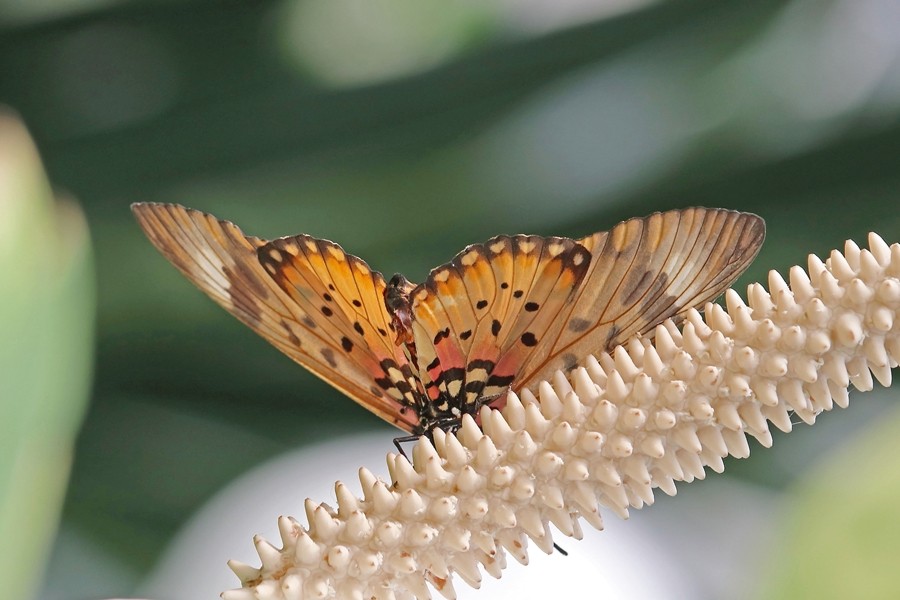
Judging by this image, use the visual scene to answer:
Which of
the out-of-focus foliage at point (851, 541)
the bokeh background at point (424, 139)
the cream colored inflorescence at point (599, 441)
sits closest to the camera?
the cream colored inflorescence at point (599, 441)

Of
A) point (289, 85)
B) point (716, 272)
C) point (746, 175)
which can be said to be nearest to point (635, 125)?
point (746, 175)

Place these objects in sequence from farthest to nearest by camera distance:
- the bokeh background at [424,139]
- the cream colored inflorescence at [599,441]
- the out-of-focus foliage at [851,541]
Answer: the bokeh background at [424,139]
the out-of-focus foliage at [851,541]
the cream colored inflorescence at [599,441]

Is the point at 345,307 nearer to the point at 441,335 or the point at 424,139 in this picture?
the point at 441,335

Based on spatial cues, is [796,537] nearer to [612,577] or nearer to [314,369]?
[612,577]

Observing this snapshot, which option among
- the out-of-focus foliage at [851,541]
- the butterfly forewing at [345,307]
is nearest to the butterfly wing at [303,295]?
the butterfly forewing at [345,307]

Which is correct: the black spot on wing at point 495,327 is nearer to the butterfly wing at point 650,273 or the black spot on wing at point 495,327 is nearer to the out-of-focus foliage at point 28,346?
the butterfly wing at point 650,273
